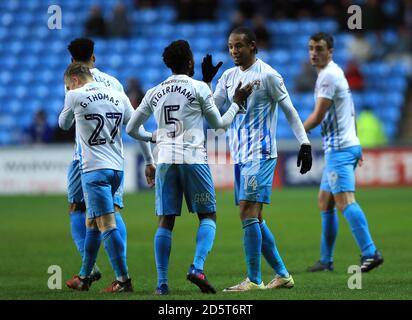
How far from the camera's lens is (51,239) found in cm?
1350

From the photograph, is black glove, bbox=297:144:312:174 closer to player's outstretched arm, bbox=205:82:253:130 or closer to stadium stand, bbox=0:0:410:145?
player's outstretched arm, bbox=205:82:253:130

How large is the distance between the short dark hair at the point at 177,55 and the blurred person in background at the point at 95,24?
1869 cm

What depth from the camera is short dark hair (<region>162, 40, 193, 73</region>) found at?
808 centimetres

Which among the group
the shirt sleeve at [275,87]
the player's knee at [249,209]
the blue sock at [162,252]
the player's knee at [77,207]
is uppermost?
the shirt sleeve at [275,87]

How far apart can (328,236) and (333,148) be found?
93 cm

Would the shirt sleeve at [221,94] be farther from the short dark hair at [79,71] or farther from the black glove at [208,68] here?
the short dark hair at [79,71]

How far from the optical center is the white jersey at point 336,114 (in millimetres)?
10430

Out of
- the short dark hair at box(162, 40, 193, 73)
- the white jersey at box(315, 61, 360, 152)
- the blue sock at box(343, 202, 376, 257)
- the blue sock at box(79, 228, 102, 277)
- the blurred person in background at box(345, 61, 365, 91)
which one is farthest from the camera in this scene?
the blurred person in background at box(345, 61, 365, 91)

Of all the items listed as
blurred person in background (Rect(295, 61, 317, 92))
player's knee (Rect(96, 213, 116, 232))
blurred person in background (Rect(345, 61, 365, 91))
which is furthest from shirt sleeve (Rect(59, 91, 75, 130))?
blurred person in background (Rect(345, 61, 365, 91))

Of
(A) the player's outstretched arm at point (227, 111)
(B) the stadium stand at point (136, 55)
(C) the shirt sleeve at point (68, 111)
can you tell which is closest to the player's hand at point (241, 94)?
(A) the player's outstretched arm at point (227, 111)
